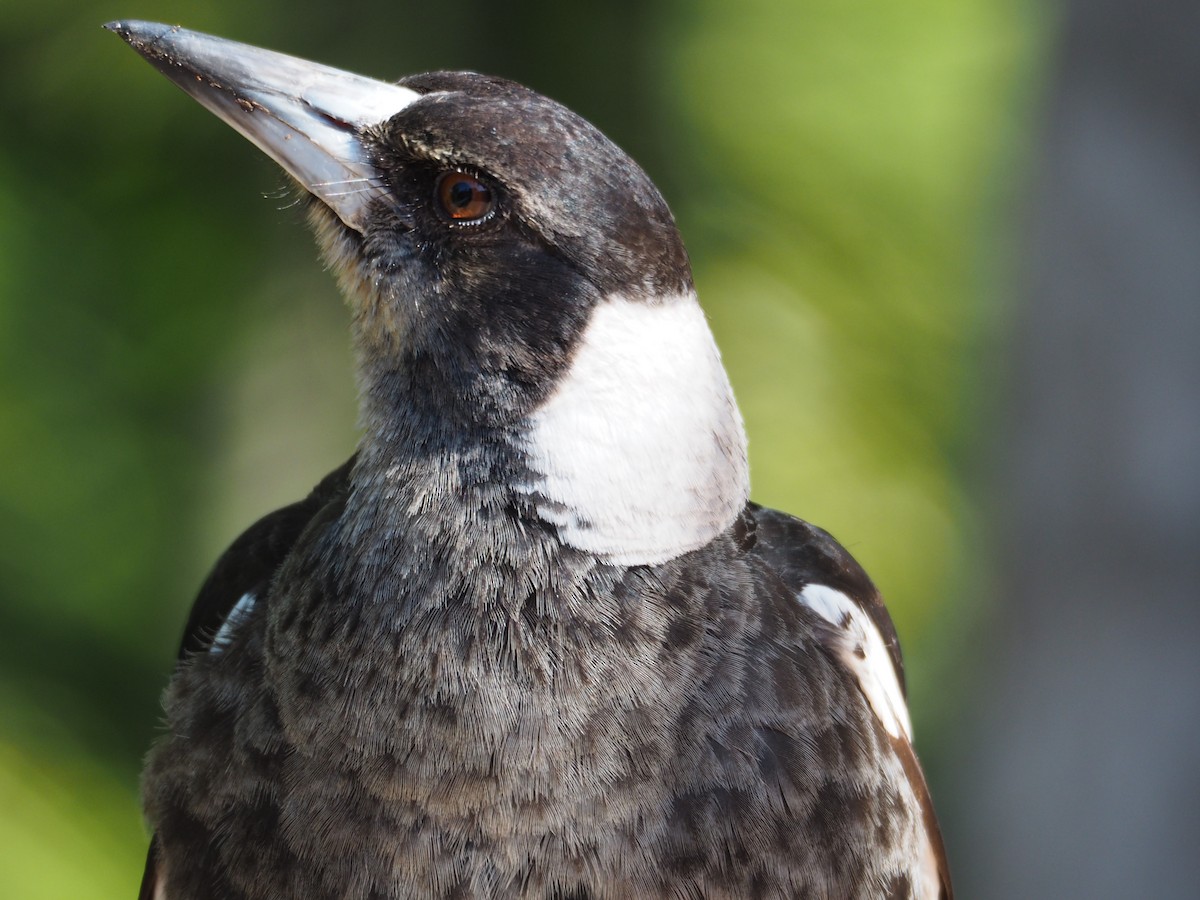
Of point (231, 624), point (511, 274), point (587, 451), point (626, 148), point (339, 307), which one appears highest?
point (626, 148)

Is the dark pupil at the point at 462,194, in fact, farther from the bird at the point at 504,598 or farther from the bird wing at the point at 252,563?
the bird wing at the point at 252,563

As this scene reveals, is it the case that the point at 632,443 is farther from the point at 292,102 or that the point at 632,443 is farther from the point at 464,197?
the point at 292,102

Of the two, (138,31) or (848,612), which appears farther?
(848,612)

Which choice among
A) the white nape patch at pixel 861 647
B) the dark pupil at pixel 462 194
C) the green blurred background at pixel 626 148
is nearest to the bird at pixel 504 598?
the dark pupil at pixel 462 194

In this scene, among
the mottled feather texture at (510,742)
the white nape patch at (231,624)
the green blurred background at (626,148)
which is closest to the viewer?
the mottled feather texture at (510,742)

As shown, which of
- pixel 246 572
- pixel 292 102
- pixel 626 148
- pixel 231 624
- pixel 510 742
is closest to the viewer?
pixel 510 742

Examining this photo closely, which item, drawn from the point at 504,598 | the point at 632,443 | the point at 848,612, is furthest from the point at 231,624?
the point at 848,612

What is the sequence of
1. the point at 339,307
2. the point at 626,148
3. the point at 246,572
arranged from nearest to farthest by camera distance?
1. the point at 246,572
2. the point at 626,148
3. the point at 339,307

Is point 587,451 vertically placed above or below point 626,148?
below
